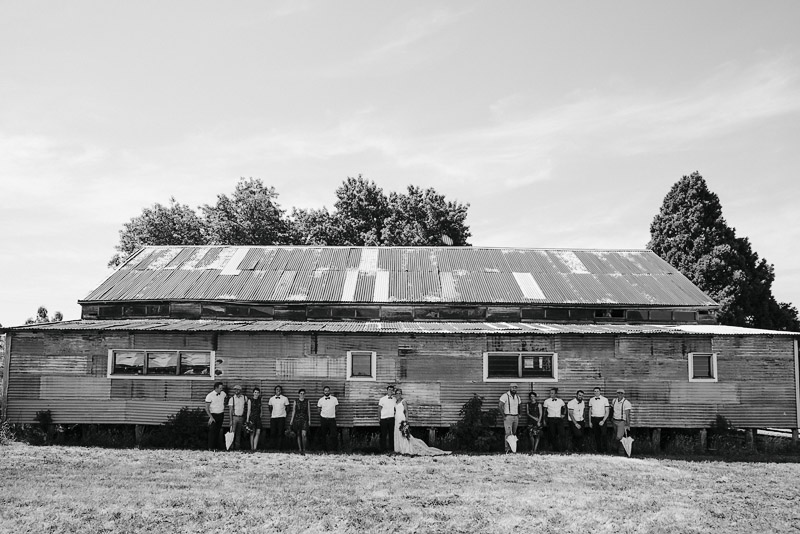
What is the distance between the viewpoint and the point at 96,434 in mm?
18500

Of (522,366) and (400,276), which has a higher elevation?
(400,276)

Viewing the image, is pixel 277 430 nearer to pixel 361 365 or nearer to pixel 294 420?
pixel 294 420

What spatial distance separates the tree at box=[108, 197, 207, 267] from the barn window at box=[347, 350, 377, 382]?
102 feet

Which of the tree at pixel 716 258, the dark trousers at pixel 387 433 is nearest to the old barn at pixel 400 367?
the dark trousers at pixel 387 433

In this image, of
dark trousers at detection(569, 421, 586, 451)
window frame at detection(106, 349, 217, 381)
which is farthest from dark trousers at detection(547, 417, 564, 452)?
window frame at detection(106, 349, 217, 381)

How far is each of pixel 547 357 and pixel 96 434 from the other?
41.9 ft

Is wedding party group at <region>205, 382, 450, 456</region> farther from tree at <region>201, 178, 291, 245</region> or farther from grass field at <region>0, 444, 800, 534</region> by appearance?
tree at <region>201, 178, 291, 245</region>

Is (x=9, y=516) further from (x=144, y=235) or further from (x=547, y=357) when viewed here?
(x=144, y=235)

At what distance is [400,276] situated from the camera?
2511 centimetres

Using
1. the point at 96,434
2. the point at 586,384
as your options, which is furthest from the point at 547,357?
the point at 96,434

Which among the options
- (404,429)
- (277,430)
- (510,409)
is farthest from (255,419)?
(510,409)

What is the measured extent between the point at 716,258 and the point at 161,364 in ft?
106

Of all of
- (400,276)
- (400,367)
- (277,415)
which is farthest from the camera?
(400,276)

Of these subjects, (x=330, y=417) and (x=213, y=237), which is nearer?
(x=330, y=417)
